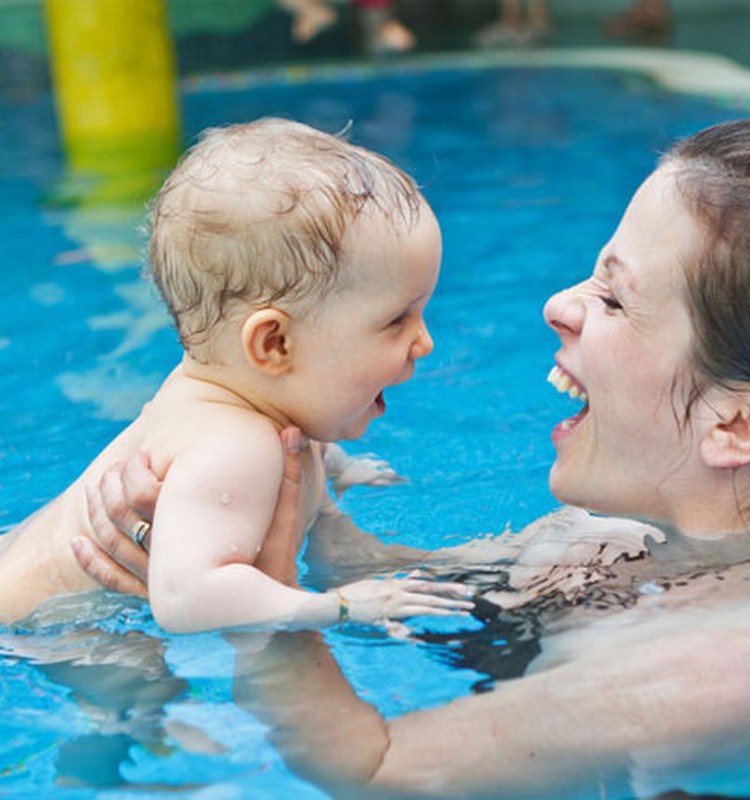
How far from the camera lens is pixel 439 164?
8008 mm

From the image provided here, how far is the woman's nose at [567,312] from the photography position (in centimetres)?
258

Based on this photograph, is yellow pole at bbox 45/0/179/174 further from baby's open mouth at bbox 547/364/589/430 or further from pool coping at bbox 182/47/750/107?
baby's open mouth at bbox 547/364/589/430

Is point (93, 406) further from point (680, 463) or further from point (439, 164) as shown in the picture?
point (439, 164)

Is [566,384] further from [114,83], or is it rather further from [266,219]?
[114,83]

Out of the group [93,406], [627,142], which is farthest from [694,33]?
[93,406]

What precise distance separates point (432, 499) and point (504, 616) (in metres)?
Result: 1.21

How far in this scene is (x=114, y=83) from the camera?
27.0 feet

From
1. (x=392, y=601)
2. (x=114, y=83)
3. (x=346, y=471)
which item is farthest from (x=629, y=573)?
(x=114, y=83)

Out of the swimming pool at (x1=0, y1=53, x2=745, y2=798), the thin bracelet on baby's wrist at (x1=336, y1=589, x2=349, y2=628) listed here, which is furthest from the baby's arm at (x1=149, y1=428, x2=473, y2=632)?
the swimming pool at (x1=0, y1=53, x2=745, y2=798)

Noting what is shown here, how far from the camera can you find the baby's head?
2.53 m

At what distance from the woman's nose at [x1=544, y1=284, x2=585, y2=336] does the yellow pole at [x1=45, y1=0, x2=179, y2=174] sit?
570 cm

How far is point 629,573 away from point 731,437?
0.34 meters

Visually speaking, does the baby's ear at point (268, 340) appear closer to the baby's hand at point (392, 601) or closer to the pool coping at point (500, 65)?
the baby's hand at point (392, 601)

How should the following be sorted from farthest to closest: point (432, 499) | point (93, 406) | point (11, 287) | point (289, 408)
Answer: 1. point (11, 287)
2. point (93, 406)
3. point (432, 499)
4. point (289, 408)
